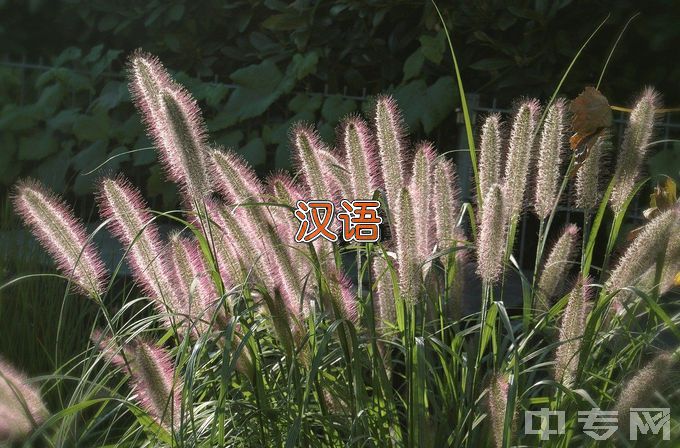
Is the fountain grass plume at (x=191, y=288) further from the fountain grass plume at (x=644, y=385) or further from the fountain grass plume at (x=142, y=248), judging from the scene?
the fountain grass plume at (x=644, y=385)

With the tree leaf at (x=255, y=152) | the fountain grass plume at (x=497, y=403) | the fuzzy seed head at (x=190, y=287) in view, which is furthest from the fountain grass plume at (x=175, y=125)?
the tree leaf at (x=255, y=152)

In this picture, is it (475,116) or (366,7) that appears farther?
(366,7)

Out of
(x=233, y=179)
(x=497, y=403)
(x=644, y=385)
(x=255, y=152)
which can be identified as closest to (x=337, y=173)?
(x=233, y=179)

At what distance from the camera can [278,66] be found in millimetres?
6477

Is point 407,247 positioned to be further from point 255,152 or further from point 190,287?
point 255,152

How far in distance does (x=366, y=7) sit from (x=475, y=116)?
1.01 meters

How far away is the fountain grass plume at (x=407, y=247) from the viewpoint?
6.36ft

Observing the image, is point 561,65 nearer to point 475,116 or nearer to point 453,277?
point 475,116

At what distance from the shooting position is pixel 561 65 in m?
5.59

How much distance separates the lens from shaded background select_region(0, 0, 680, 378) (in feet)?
17.9

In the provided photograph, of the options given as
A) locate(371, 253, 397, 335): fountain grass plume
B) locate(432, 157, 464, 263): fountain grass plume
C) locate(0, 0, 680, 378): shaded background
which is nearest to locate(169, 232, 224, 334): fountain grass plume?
locate(371, 253, 397, 335): fountain grass plume

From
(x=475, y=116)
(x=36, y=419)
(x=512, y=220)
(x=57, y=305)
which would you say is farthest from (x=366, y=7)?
(x=36, y=419)

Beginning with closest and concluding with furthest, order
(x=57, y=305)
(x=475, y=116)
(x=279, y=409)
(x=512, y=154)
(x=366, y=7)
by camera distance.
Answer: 1. (x=279, y=409)
2. (x=512, y=154)
3. (x=57, y=305)
4. (x=475, y=116)
5. (x=366, y=7)

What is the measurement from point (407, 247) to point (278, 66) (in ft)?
15.3
